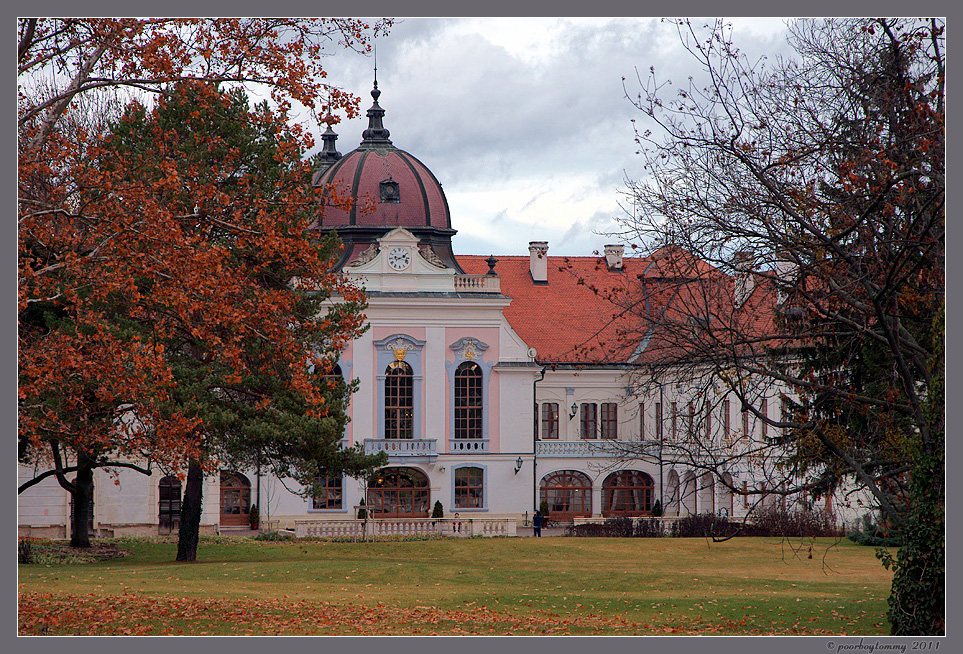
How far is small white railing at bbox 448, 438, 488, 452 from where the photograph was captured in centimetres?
4588

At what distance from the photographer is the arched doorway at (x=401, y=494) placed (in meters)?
45.1

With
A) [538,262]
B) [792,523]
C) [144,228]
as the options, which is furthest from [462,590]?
[538,262]

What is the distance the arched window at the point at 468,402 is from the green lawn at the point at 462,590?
12169 mm

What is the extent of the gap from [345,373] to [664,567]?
65.5 feet

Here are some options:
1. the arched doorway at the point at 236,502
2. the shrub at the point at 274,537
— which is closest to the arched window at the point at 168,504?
the arched doorway at the point at 236,502

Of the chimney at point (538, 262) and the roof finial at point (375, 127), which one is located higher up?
the roof finial at point (375, 127)

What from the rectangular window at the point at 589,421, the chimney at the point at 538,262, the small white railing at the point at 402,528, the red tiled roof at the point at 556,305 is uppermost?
the chimney at the point at 538,262

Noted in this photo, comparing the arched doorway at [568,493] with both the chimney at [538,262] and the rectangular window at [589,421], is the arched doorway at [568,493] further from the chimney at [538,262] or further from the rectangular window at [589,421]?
the chimney at [538,262]

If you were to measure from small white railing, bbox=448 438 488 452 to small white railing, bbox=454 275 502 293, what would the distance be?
5.64 meters

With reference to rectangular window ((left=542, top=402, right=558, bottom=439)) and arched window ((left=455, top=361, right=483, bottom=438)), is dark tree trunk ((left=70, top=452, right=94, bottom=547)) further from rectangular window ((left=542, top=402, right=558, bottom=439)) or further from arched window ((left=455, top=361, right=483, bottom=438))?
rectangular window ((left=542, top=402, right=558, bottom=439))

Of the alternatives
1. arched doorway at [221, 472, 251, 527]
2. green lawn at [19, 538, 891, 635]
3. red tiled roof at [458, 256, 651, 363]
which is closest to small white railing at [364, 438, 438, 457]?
arched doorway at [221, 472, 251, 527]

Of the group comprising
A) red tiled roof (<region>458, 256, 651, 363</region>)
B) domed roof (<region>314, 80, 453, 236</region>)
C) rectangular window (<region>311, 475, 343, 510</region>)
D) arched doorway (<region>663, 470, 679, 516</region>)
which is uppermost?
domed roof (<region>314, 80, 453, 236</region>)

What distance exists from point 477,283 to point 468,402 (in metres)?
4.55

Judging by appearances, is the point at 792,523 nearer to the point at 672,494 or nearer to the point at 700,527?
the point at 700,527
